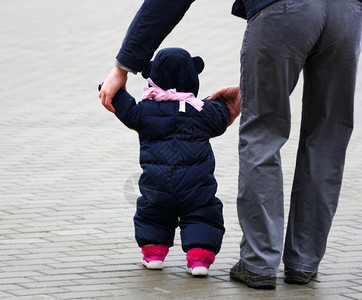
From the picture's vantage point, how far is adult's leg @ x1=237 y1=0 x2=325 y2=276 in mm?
3902

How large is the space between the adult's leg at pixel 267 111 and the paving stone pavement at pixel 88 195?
0.24 metres

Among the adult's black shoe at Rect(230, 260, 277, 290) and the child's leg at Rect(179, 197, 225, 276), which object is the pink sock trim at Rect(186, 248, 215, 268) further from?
the adult's black shoe at Rect(230, 260, 277, 290)

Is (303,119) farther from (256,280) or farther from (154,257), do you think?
(154,257)

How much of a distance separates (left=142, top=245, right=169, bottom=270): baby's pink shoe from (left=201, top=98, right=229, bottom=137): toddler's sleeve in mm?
614

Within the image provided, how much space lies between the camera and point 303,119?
4246mm

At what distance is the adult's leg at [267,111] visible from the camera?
3.90 m

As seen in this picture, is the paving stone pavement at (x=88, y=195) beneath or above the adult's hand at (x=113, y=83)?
beneath

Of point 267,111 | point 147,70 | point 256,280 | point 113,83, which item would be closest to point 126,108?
point 113,83

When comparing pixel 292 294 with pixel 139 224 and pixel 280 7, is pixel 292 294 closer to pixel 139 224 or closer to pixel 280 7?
pixel 139 224

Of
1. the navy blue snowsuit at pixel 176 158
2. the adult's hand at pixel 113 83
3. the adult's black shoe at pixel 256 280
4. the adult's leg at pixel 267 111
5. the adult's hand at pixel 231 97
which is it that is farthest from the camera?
the adult's hand at pixel 231 97

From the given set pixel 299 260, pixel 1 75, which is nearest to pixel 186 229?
pixel 299 260

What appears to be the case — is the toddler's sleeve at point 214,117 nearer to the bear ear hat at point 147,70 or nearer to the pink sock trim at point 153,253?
the bear ear hat at point 147,70

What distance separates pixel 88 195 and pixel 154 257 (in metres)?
2.00

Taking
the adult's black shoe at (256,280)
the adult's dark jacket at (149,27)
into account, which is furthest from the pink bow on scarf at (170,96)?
the adult's black shoe at (256,280)
